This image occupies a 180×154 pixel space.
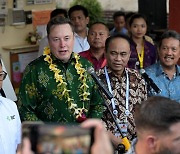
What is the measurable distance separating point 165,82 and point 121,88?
1.97 ft

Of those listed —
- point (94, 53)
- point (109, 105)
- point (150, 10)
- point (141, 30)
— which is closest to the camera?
point (109, 105)

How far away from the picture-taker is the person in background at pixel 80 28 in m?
5.45

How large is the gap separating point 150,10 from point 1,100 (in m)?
8.80

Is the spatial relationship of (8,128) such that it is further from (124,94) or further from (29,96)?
(124,94)

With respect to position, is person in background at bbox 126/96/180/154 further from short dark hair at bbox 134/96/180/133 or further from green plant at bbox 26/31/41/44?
green plant at bbox 26/31/41/44

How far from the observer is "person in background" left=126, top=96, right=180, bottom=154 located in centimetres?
188

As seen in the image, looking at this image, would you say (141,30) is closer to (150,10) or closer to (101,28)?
(101,28)

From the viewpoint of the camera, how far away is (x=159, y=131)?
1.88 m

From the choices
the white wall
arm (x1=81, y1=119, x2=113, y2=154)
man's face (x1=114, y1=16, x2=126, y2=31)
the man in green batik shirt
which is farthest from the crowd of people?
the white wall

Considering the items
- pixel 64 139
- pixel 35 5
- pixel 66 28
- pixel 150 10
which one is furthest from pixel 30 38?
pixel 64 139

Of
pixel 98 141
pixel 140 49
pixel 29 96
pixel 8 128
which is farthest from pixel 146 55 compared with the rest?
pixel 98 141

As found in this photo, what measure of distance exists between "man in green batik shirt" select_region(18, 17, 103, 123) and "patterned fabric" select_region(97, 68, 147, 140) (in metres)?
0.14

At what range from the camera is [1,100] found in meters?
2.87

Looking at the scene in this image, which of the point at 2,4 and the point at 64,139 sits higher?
the point at 2,4
